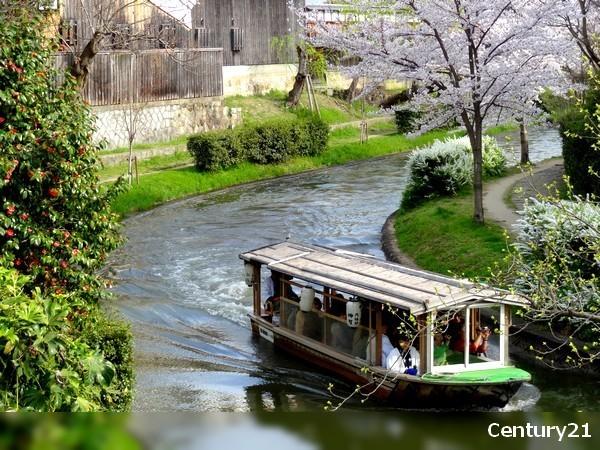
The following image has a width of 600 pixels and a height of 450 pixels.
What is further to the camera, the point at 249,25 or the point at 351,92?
the point at 351,92

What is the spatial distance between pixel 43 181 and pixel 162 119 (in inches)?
975

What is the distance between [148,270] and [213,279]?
200cm

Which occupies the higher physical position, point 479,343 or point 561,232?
point 561,232

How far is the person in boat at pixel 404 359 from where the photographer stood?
555 inches

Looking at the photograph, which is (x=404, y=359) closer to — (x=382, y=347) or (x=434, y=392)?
(x=382, y=347)

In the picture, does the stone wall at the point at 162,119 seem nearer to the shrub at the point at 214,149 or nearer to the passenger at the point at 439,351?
the shrub at the point at 214,149

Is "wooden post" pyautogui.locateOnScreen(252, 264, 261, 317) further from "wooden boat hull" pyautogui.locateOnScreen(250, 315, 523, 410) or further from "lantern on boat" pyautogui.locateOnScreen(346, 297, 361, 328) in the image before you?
"wooden boat hull" pyautogui.locateOnScreen(250, 315, 523, 410)

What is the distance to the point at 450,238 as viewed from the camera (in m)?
A: 22.2

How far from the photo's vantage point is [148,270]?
2298 centimetres

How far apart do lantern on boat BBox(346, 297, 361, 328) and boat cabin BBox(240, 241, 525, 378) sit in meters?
0.02

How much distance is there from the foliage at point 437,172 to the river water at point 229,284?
1359mm

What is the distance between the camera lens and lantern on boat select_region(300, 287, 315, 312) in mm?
16125

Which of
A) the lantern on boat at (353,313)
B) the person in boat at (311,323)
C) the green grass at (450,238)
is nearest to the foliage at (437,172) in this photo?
the green grass at (450,238)

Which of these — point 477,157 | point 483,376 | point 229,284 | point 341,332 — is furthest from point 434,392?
point 477,157
